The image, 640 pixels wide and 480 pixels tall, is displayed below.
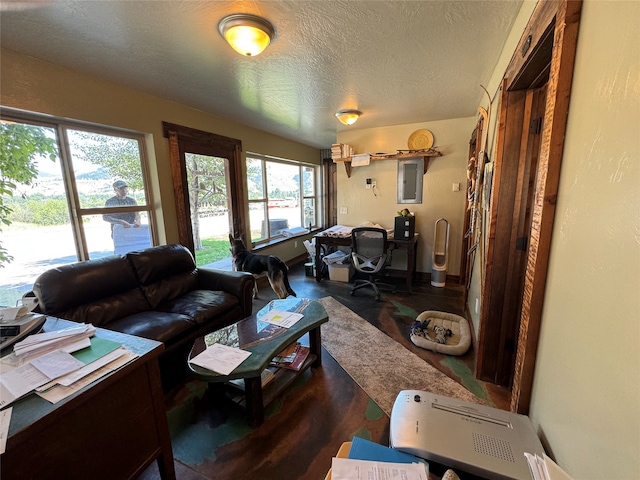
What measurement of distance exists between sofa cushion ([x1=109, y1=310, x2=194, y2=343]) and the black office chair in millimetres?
2133

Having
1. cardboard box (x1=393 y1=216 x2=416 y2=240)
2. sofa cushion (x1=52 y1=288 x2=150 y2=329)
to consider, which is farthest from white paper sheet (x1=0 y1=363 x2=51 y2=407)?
cardboard box (x1=393 y1=216 x2=416 y2=240)

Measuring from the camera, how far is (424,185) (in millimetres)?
3928

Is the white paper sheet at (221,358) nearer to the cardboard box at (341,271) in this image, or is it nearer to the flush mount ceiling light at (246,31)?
the flush mount ceiling light at (246,31)

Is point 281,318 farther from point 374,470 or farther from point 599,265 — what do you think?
point 599,265

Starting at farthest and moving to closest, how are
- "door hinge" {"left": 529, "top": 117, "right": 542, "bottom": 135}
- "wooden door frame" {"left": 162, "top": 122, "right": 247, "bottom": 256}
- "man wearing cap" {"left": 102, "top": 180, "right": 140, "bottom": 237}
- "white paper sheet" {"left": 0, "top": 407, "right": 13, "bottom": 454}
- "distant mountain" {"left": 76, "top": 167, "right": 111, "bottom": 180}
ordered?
"wooden door frame" {"left": 162, "top": 122, "right": 247, "bottom": 256} < "man wearing cap" {"left": 102, "top": 180, "right": 140, "bottom": 237} < "distant mountain" {"left": 76, "top": 167, "right": 111, "bottom": 180} < "door hinge" {"left": 529, "top": 117, "right": 542, "bottom": 135} < "white paper sheet" {"left": 0, "top": 407, "right": 13, "bottom": 454}

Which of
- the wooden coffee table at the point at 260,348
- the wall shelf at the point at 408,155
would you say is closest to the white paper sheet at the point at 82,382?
the wooden coffee table at the point at 260,348

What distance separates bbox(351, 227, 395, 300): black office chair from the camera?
335cm

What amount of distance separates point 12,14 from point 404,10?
82.7 inches

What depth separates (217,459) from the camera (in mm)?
1395

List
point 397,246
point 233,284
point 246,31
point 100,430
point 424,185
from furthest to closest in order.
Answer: point 424,185
point 397,246
point 233,284
point 246,31
point 100,430

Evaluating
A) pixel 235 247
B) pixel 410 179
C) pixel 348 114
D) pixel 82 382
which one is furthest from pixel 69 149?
pixel 410 179

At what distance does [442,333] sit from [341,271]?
6.11 ft

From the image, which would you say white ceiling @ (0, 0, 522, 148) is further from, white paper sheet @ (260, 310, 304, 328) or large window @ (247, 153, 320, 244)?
white paper sheet @ (260, 310, 304, 328)

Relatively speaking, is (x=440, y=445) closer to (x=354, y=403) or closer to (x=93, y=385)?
(x=354, y=403)
